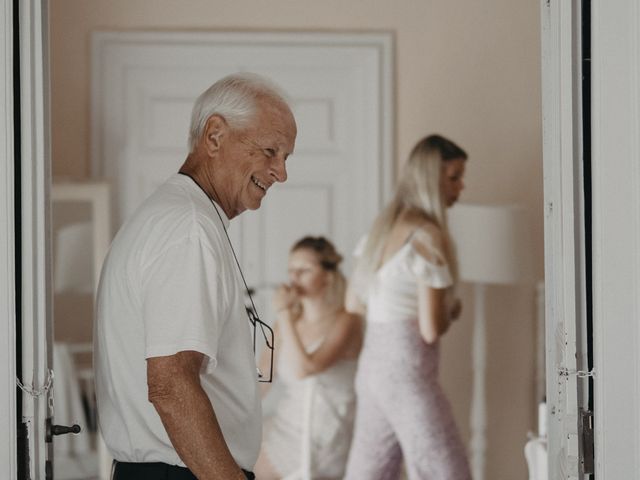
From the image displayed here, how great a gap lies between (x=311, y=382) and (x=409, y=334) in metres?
0.59

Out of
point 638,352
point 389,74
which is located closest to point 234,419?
point 638,352

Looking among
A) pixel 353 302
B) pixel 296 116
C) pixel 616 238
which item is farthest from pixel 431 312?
pixel 616 238

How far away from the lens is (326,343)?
4137 mm

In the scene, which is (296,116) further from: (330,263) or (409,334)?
(409,334)

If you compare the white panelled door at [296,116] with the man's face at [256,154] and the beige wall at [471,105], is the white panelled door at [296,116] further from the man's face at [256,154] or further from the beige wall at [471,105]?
the man's face at [256,154]

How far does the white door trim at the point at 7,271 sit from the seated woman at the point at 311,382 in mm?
2421

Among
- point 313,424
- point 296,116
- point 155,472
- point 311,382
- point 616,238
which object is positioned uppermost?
point 296,116

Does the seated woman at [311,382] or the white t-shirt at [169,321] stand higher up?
the white t-shirt at [169,321]

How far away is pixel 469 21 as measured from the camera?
491 cm

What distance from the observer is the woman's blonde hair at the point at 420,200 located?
148 inches

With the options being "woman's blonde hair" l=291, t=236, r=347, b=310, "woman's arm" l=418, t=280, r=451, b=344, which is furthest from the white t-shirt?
"woman's blonde hair" l=291, t=236, r=347, b=310

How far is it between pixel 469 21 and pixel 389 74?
0.50 m

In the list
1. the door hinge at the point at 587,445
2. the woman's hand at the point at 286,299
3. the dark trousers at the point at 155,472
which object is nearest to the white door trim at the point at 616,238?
the door hinge at the point at 587,445

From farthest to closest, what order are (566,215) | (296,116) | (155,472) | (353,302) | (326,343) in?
(296,116), (326,343), (353,302), (155,472), (566,215)
